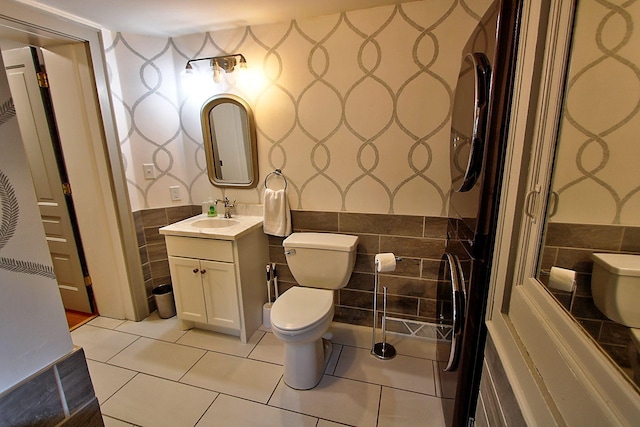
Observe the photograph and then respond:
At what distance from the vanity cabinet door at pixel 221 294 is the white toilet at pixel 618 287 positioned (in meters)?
1.81

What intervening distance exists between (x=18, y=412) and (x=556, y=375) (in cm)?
131

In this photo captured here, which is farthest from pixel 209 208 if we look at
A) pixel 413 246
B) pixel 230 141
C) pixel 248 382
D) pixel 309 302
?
pixel 413 246

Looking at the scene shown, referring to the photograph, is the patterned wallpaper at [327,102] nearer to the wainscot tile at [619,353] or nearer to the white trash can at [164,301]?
the white trash can at [164,301]

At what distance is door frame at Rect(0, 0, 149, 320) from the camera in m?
1.72

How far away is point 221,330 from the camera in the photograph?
7.29 ft

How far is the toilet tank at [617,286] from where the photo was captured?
76cm

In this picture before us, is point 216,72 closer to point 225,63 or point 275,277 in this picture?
point 225,63

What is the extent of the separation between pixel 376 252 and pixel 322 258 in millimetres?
414

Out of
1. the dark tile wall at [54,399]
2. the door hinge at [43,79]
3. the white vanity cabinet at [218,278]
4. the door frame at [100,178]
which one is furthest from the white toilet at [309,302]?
the door hinge at [43,79]

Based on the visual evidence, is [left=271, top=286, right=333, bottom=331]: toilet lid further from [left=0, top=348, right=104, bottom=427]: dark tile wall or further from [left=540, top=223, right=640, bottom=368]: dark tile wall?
[left=540, top=223, right=640, bottom=368]: dark tile wall

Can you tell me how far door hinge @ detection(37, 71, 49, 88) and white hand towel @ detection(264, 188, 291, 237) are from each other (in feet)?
5.47

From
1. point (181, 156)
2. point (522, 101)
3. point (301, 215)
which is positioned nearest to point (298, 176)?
point (301, 215)

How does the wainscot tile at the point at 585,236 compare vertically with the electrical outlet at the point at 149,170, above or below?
below

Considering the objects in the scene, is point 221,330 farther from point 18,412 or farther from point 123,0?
point 123,0
